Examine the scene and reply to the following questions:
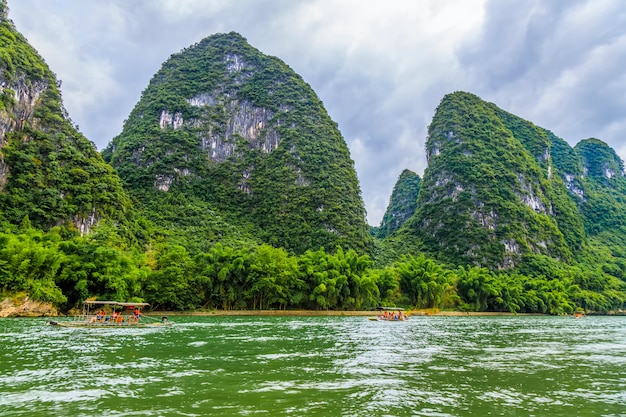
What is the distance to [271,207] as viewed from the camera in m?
106

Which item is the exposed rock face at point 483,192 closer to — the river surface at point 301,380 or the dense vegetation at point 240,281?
the dense vegetation at point 240,281

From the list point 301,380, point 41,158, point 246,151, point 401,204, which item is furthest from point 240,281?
point 401,204

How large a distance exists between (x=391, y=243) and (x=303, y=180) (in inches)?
1281

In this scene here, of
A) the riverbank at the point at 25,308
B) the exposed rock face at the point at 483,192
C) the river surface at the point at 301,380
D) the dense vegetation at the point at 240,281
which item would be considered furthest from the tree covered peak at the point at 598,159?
the riverbank at the point at 25,308

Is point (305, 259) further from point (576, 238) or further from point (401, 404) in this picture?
point (576, 238)

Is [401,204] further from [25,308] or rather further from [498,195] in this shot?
[25,308]

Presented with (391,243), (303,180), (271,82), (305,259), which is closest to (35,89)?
(305,259)

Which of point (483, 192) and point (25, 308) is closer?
point (25, 308)

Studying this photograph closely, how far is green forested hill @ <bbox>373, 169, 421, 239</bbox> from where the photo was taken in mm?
175250

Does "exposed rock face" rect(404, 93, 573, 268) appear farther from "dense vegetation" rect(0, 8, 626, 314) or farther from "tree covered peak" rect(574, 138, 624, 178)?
"tree covered peak" rect(574, 138, 624, 178)

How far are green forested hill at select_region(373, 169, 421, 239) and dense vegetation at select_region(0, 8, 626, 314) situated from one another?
3.12 ft

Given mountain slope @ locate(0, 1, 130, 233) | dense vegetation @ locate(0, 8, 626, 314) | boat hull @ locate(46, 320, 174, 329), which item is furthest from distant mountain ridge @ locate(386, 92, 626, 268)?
boat hull @ locate(46, 320, 174, 329)

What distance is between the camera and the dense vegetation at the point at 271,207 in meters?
56.6

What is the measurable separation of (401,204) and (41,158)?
140 m
